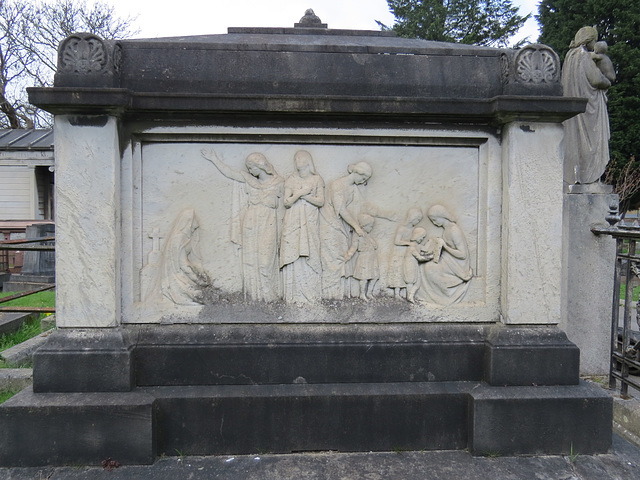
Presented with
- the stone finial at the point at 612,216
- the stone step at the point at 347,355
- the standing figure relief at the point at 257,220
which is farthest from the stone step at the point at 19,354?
the stone finial at the point at 612,216

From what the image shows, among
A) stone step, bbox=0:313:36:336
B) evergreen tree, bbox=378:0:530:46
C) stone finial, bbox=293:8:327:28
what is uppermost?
evergreen tree, bbox=378:0:530:46

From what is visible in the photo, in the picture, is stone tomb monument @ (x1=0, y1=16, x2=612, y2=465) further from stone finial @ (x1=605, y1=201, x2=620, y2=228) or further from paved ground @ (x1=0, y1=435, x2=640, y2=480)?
stone finial @ (x1=605, y1=201, x2=620, y2=228)

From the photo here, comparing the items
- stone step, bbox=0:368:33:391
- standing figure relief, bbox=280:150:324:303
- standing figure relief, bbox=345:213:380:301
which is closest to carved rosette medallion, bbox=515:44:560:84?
standing figure relief, bbox=345:213:380:301

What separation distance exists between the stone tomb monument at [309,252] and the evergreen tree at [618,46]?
792 inches

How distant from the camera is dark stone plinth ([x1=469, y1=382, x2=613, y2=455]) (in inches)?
136

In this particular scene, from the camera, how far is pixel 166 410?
343 centimetres

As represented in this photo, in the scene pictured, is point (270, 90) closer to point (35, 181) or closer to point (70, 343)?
point (70, 343)

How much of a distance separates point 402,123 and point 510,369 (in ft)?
6.73

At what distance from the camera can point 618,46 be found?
70.8 ft

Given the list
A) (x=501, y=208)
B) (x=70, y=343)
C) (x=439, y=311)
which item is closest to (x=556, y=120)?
(x=501, y=208)

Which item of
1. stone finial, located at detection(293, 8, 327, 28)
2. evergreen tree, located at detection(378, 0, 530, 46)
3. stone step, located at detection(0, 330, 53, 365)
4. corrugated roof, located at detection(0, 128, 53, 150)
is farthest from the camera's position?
evergreen tree, located at detection(378, 0, 530, 46)

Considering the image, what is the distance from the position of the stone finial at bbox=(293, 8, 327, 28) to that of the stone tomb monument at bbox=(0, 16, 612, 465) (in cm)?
113

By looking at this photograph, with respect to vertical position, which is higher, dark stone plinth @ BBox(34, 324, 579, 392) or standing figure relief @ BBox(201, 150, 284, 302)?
standing figure relief @ BBox(201, 150, 284, 302)

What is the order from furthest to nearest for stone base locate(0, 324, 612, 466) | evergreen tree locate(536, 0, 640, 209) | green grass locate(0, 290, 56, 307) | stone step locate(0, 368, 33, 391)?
evergreen tree locate(536, 0, 640, 209) < green grass locate(0, 290, 56, 307) < stone step locate(0, 368, 33, 391) < stone base locate(0, 324, 612, 466)
